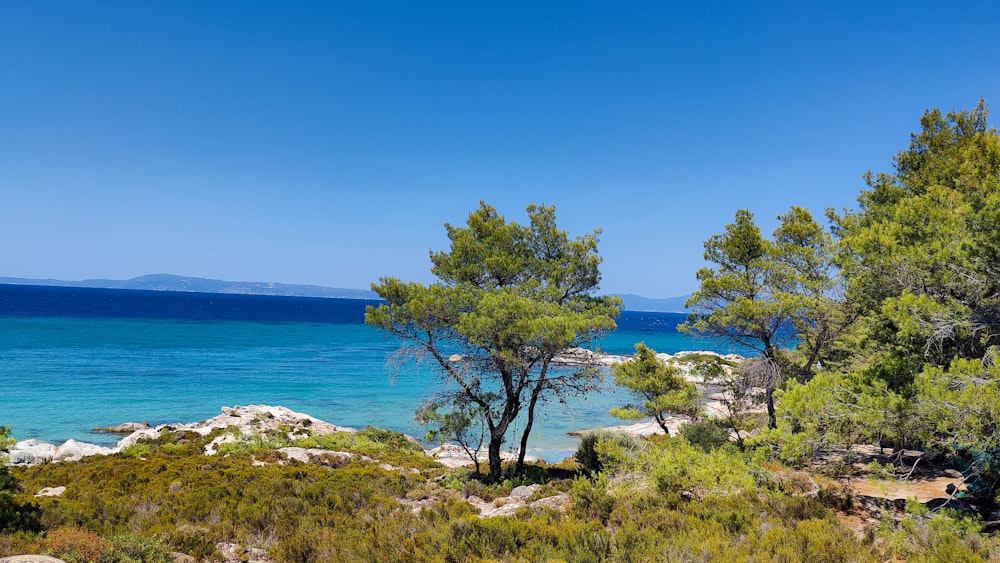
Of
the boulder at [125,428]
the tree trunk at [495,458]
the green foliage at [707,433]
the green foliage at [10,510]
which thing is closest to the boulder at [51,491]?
the green foliage at [10,510]

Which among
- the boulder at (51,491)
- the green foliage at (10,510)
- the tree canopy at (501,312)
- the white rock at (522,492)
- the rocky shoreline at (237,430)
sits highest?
the tree canopy at (501,312)

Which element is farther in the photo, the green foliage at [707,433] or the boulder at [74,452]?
the boulder at [74,452]

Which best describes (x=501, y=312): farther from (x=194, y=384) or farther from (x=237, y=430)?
(x=194, y=384)

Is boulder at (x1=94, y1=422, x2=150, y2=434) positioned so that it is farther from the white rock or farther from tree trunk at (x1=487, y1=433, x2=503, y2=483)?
the white rock

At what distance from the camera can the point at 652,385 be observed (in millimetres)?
17406

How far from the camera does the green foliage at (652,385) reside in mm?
17328

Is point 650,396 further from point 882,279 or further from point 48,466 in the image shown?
point 48,466

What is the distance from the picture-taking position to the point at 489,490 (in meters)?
12.2

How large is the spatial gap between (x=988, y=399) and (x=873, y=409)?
4.02 ft

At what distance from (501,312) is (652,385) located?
8291 mm

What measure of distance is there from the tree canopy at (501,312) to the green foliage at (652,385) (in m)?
3.95

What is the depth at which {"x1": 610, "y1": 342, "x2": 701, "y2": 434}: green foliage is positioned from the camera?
1733 centimetres

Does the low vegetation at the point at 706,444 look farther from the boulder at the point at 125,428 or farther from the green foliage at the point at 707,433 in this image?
the boulder at the point at 125,428

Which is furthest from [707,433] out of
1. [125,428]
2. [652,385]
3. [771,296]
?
[125,428]
